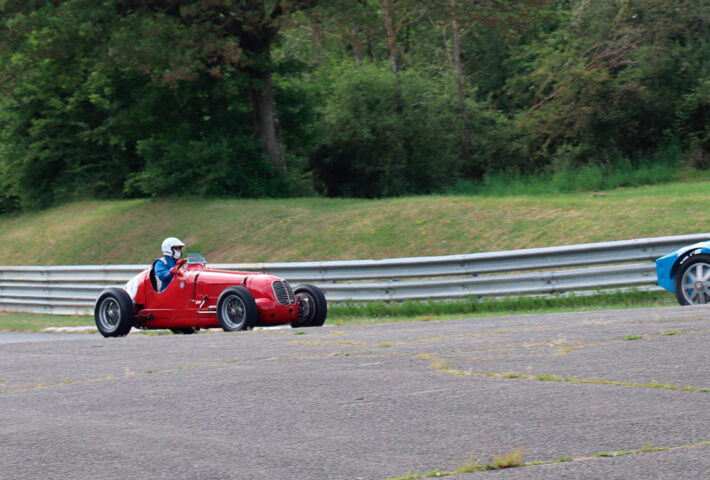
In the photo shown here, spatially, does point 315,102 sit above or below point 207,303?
above

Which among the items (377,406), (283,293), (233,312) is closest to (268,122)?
(283,293)

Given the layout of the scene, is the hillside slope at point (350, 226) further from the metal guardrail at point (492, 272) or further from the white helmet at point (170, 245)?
the white helmet at point (170, 245)

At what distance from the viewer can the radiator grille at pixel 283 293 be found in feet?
42.6

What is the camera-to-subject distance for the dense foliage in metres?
25.3

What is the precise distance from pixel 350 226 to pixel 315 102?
9.66m

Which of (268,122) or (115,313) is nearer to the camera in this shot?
(115,313)

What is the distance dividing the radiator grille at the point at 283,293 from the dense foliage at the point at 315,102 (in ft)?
40.7

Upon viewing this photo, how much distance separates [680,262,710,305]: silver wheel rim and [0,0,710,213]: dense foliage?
47.5 ft

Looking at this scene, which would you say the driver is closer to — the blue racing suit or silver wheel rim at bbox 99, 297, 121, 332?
the blue racing suit

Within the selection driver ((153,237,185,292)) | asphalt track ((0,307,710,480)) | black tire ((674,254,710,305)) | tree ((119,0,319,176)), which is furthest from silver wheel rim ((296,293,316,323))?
tree ((119,0,319,176))

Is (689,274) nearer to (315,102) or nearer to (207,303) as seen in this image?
(207,303)

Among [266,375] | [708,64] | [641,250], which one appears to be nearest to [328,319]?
[641,250]

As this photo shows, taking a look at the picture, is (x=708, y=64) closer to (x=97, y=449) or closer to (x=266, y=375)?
(x=266, y=375)

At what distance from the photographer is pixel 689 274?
12031 mm
